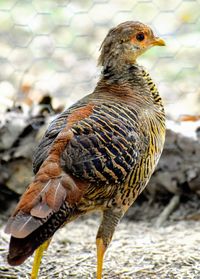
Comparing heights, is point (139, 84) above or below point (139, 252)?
above

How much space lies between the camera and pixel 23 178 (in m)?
4.57

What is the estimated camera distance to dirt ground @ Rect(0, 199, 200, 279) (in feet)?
11.6

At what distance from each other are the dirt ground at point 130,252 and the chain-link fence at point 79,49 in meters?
1.64

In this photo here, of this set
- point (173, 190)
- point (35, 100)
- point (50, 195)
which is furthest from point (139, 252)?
point (35, 100)

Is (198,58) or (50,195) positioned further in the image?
(198,58)

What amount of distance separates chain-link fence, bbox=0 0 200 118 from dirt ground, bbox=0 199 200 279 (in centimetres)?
164

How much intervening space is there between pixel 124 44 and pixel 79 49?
295cm

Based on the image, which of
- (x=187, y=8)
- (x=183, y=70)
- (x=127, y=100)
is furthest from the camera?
(x=187, y=8)

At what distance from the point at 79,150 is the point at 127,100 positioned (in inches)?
22.2

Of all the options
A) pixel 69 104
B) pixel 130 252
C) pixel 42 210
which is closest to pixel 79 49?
pixel 69 104

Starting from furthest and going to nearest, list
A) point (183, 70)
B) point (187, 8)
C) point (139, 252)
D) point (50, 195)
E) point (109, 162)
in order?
point (187, 8) → point (183, 70) → point (139, 252) → point (109, 162) → point (50, 195)

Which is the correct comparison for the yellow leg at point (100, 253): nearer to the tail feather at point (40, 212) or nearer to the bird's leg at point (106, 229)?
the bird's leg at point (106, 229)

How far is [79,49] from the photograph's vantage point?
6.60m

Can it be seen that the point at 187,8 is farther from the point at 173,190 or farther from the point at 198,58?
the point at 173,190
